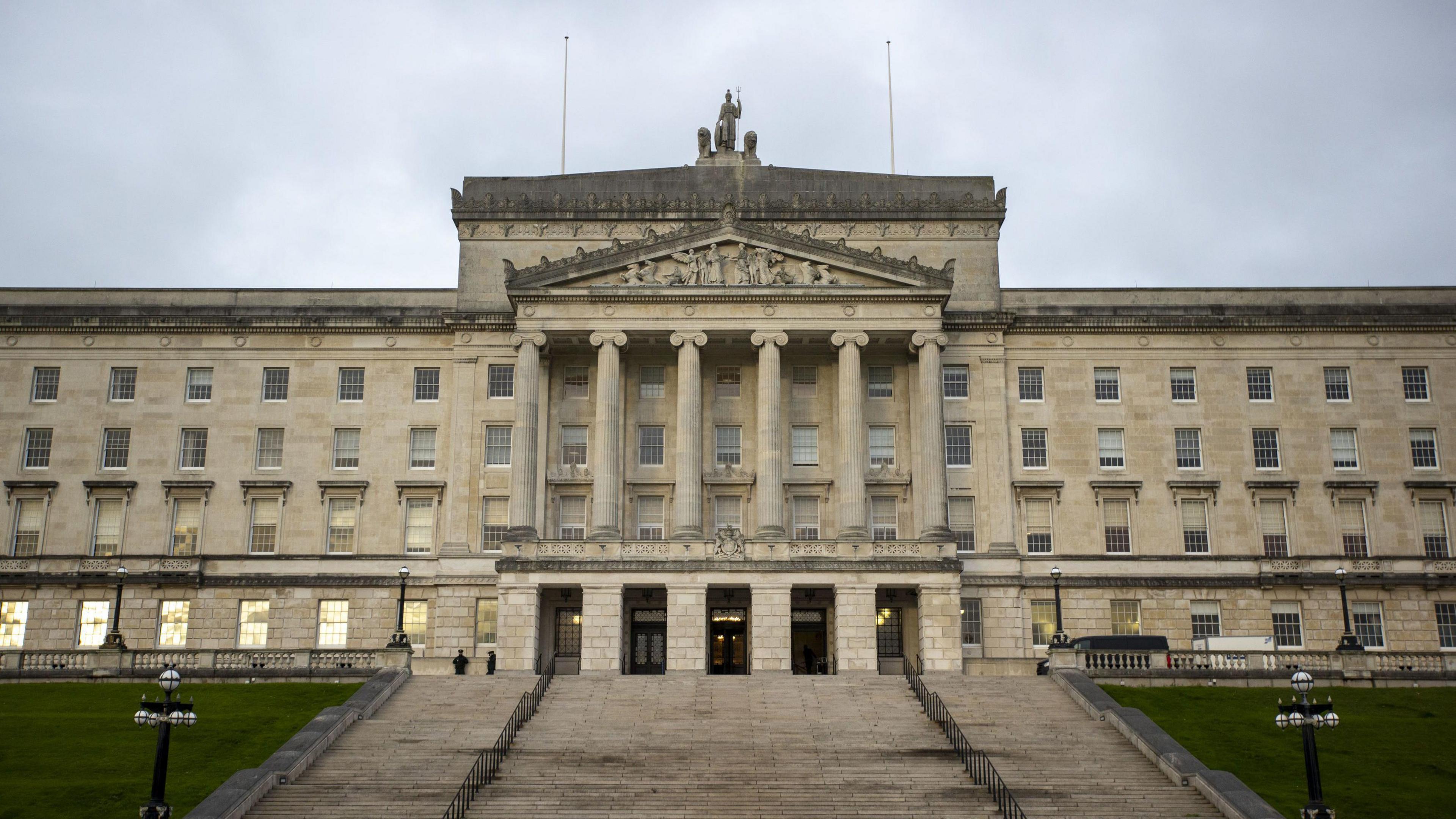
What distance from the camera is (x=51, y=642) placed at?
56250 millimetres

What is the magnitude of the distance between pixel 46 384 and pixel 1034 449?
4514cm

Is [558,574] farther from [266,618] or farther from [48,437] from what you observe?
[48,437]

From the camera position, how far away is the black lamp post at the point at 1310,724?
2902cm

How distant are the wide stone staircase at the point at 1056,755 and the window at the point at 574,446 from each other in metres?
19.4

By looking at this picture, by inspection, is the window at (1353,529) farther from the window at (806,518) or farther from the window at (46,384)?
the window at (46,384)

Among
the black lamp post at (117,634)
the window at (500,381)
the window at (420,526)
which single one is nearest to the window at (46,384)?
the black lamp post at (117,634)

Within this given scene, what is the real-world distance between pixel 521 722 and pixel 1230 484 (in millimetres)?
34758

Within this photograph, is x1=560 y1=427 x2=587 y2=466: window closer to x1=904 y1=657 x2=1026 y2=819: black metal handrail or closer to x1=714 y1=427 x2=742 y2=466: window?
x1=714 y1=427 x2=742 y2=466: window

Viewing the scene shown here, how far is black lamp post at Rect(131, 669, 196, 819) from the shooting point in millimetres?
28594

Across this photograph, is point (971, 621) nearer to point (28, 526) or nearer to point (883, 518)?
point (883, 518)

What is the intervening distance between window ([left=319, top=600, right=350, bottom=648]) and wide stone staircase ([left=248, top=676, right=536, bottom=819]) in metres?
12.6

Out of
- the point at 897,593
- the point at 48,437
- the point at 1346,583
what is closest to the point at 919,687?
the point at 897,593

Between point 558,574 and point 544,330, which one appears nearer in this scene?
point 558,574

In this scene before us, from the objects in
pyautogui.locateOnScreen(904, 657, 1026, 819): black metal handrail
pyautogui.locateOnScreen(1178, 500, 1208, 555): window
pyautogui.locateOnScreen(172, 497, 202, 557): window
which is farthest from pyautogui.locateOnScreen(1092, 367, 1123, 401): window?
pyautogui.locateOnScreen(172, 497, 202, 557): window
